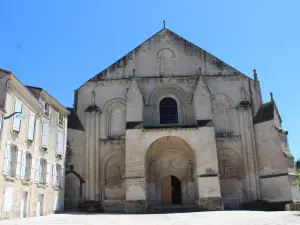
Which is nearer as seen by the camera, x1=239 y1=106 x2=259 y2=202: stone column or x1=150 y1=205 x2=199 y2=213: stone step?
x1=150 y1=205 x2=199 y2=213: stone step

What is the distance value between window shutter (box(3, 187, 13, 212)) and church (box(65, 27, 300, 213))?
22.5 feet

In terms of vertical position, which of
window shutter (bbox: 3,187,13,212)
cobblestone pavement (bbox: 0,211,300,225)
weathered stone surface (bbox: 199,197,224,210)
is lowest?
cobblestone pavement (bbox: 0,211,300,225)

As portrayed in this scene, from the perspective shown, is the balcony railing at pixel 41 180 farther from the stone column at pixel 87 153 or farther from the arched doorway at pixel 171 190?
the arched doorway at pixel 171 190

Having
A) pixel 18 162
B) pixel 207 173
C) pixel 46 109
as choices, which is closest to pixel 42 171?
pixel 18 162

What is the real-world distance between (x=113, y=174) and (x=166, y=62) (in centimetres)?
899

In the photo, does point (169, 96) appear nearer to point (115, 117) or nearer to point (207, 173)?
point (115, 117)

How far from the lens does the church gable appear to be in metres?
24.0

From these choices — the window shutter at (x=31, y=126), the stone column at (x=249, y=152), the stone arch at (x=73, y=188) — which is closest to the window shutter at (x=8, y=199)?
the window shutter at (x=31, y=126)

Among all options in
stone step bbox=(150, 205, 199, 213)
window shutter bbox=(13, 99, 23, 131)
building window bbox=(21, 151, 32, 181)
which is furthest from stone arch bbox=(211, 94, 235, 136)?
window shutter bbox=(13, 99, 23, 131)

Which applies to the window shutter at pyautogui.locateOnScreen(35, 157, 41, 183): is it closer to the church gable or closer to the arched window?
the church gable

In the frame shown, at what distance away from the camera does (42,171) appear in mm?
17938

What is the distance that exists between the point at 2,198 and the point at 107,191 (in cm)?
932

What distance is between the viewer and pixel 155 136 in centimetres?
2008

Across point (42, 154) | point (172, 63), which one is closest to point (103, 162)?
point (42, 154)
